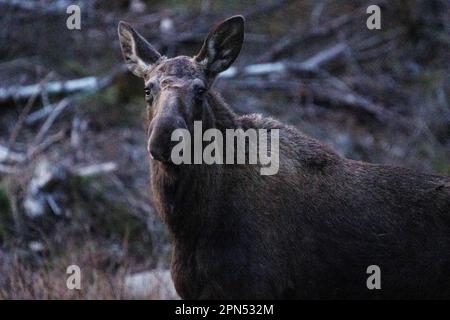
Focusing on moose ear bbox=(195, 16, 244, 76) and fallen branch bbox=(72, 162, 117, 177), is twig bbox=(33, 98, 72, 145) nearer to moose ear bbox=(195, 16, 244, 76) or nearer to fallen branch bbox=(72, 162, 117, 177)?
fallen branch bbox=(72, 162, 117, 177)

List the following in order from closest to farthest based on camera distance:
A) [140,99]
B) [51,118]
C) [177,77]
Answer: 1. [177,77]
2. [51,118]
3. [140,99]

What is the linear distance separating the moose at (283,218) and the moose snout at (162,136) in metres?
0.10

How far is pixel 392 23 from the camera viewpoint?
1443cm

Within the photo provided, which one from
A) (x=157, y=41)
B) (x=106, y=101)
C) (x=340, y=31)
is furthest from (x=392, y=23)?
(x=106, y=101)

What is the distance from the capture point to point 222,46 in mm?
6012

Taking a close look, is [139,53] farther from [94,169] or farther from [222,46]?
[94,169]

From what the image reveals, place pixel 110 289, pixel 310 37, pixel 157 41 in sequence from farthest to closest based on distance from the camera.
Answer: pixel 310 37, pixel 157 41, pixel 110 289

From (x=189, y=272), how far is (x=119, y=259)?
3316 millimetres

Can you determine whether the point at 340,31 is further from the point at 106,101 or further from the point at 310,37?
the point at 106,101

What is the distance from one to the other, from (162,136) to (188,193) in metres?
0.64

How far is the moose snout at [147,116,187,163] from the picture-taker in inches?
205

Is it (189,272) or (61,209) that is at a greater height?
(61,209)

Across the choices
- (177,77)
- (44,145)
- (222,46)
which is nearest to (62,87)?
(44,145)

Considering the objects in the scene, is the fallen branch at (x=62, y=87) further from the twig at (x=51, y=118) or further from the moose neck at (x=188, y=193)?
the moose neck at (x=188, y=193)
